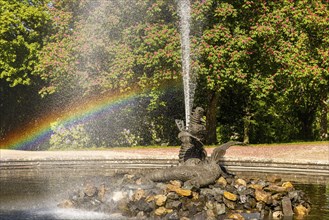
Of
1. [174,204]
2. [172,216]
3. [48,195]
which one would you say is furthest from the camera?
[48,195]

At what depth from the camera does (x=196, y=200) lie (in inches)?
512

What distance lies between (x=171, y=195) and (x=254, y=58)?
20.1 m

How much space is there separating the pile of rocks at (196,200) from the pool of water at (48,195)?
1.36 ft

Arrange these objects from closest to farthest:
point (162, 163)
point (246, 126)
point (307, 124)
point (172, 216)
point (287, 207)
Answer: point (172, 216) < point (287, 207) < point (162, 163) < point (246, 126) < point (307, 124)

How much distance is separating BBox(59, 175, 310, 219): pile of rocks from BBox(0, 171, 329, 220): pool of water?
42 cm

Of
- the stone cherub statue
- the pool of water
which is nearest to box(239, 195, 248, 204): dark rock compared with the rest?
the pool of water

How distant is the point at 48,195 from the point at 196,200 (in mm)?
4544

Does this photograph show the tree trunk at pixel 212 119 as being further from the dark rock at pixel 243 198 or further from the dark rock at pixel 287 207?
the dark rock at pixel 243 198

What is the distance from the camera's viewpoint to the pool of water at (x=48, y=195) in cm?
1284

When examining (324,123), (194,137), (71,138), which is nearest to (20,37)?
(71,138)

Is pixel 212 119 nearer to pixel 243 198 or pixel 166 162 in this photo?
pixel 166 162

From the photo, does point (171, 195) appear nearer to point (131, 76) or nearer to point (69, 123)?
point (131, 76)

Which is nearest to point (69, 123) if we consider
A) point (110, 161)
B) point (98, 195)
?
point (110, 161)

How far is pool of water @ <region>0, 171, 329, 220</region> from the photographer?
42.1 feet
